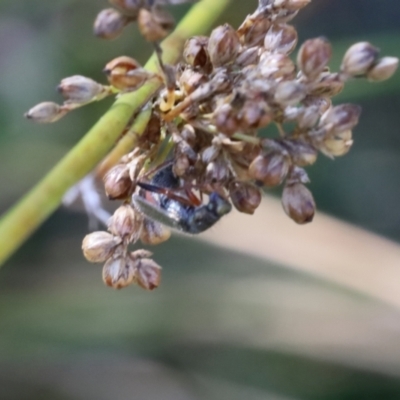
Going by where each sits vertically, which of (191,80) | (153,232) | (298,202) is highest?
(191,80)

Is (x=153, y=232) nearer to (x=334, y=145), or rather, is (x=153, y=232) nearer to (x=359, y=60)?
(x=334, y=145)

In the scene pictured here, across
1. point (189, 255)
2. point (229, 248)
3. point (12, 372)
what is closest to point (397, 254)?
point (229, 248)

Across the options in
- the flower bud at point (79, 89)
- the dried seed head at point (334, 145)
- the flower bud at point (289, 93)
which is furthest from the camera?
the flower bud at point (79, 89)

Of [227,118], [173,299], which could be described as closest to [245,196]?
[227,118]

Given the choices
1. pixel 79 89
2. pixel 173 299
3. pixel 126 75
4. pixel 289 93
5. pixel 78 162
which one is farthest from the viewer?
pixel 173 299

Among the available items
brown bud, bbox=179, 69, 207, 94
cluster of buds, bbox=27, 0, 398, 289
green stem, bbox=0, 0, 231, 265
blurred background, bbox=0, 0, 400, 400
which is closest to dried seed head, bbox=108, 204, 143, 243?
cluster of buds, bbox=27, 0, 398, 289

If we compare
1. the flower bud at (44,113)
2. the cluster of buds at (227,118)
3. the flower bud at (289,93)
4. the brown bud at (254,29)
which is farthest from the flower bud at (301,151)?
the flower bud at (44,113)

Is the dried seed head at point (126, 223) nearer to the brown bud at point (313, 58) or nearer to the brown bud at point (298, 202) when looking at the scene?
the brown bud at point (298, 202)

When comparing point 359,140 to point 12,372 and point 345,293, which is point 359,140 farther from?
point 12,372
